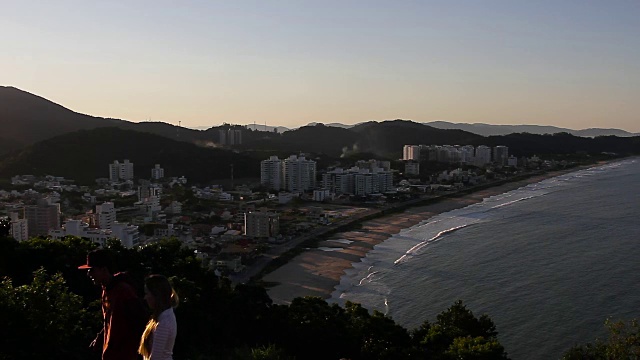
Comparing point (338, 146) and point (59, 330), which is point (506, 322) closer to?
point (59, 330)

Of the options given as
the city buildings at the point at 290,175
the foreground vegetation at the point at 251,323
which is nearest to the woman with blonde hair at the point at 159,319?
the foreground vegetation at the point at 251,323

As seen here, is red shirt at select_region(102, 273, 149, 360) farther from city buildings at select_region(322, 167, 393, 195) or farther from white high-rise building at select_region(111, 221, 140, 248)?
city buildings at select_region(322, 167, 393, 195)

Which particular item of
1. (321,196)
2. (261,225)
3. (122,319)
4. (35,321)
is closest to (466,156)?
(321,196)

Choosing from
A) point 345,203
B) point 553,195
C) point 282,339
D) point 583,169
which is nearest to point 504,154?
point 583,169

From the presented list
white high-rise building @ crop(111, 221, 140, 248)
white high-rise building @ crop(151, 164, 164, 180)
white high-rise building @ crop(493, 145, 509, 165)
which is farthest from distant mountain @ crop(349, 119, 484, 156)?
white high-rise building @ crop(111, 221, 140, 248)

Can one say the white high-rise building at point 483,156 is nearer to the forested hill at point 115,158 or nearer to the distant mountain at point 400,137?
the distant mountain at point 400,137
